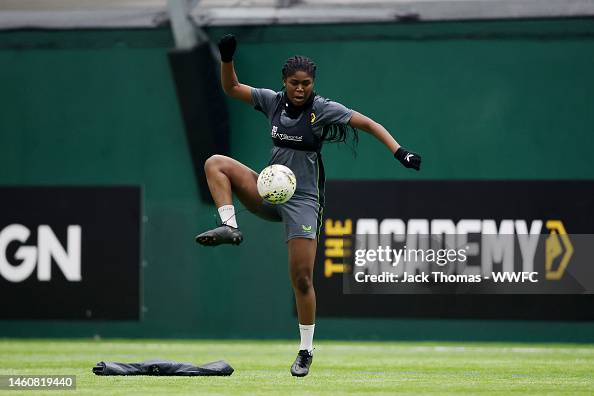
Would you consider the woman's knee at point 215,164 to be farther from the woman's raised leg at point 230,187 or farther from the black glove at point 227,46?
the black glove at point 227,46

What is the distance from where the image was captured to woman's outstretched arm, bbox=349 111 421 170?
9430 millimetres

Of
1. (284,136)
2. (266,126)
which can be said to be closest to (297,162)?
(284,136)

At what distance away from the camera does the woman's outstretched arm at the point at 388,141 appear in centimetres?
943

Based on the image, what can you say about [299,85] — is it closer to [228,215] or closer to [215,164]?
[215,164]

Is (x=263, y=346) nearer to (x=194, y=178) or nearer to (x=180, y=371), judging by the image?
(x=194, y=178)

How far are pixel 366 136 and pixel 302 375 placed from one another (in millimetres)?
6637

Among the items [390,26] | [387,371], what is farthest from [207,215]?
[387,371]

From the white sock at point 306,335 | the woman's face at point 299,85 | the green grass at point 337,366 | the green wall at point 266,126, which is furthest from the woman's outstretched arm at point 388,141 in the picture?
the green wall at point 266,126

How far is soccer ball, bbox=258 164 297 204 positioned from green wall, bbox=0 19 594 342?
21.1ft

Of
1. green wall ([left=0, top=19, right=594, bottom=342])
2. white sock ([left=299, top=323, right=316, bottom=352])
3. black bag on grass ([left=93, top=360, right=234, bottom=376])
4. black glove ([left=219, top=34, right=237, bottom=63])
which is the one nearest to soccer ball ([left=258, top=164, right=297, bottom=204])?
black glove ([left=219, top=34, right=237, bottom=63])

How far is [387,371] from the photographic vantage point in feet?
37.2

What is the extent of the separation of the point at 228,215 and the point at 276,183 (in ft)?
1.54

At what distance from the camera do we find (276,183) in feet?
31.6

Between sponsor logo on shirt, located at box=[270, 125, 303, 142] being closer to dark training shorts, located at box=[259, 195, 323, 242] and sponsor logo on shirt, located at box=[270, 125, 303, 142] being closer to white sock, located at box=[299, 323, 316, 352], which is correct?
dark training shorts, located at box=[259, 195, 323, 242]
